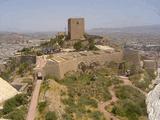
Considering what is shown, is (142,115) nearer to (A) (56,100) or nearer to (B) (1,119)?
(A) (56,100)

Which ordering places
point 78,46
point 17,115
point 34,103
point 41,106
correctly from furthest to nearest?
point 78,46 < point 34,103 < point 41,106 < point 17,115

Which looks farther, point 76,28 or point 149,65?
point 76,28

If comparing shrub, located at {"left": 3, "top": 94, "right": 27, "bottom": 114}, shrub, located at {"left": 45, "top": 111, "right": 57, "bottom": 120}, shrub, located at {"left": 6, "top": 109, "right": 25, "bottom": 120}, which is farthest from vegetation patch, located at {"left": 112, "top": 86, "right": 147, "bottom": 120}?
shrub, located at {"left": 6, "top": 109, "right": 25, "bottom": 120}

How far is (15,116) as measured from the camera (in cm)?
1725

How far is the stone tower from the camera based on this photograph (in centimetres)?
3466

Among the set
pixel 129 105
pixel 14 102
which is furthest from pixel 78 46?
pixel 14 102

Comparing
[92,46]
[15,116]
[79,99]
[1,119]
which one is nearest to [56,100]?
[79,99]

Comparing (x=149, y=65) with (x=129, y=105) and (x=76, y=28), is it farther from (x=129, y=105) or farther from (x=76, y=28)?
(x=129, y=105)

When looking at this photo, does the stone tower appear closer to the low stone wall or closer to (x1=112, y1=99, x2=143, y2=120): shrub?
the low stone wall

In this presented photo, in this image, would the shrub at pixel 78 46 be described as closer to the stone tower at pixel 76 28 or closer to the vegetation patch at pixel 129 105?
the stone tower at pixel 76 28

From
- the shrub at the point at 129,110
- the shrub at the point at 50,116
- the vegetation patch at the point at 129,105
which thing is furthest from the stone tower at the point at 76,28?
the shrub at the point at 50,116

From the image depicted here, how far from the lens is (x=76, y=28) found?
116 ft

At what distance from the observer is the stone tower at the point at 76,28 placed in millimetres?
34656

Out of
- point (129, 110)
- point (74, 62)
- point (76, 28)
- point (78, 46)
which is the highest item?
point (76, 28)
